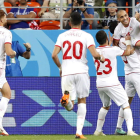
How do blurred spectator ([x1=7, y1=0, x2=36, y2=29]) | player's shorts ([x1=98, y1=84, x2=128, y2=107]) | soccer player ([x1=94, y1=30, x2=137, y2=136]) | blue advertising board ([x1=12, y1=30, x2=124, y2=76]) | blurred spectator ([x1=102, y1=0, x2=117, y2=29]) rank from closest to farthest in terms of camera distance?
soccer player ([x1=94, y1=30, x2=137, y2=136]) → player's shorts ([x1=98, y1=84, x2=128, y2=107]) → blue advertising board ([x1=12, y1=30, x2=124, y2=76]) → blurred spectator ([x1=102, y1=0, x2=117, y2=29]) → blurred spectator ([x1=7, y1=0, x2=36, y2=29])

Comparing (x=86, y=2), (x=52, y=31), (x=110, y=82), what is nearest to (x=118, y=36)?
(x=110, y=82)

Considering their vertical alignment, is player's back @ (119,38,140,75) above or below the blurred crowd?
below

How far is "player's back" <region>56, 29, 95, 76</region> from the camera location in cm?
861

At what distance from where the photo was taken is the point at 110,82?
30.9 feet

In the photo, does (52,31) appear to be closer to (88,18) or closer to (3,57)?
(88,18)

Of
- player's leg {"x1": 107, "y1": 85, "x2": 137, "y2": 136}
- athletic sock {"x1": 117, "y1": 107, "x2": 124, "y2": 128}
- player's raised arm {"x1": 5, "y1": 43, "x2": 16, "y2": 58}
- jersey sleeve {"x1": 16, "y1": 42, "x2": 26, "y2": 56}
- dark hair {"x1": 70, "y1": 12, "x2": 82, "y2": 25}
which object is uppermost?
dark hair {"x1": 70, "y1": 12, "x2": 82, "y2": 25}

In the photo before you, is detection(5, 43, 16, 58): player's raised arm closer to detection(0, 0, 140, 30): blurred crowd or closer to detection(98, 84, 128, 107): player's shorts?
detection(98, 84, 128, 107): player's shorts

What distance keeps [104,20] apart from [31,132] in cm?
406

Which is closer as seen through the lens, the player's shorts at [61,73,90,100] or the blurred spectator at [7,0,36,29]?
the player's shorts at [61,73,90,100]

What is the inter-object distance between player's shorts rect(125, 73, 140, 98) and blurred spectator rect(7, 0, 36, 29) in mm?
4109

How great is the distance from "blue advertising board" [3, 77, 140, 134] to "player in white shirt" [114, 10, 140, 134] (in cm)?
70

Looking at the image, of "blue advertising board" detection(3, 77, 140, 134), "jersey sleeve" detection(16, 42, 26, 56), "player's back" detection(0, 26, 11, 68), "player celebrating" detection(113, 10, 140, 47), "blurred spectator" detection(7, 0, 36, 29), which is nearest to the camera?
"player's back" detection(0, 26, 11, 68)

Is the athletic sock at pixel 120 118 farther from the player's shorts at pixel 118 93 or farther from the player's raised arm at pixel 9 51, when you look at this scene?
the player's raised arm at pixel 9 51

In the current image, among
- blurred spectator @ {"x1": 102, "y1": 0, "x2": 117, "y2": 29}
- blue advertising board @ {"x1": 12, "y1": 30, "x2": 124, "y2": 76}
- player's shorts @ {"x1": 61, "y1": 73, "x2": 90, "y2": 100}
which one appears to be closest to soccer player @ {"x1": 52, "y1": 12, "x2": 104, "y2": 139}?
player's shorts @ {"x1": 61, "y1": 73, "x2": 90, "y2": 100}
